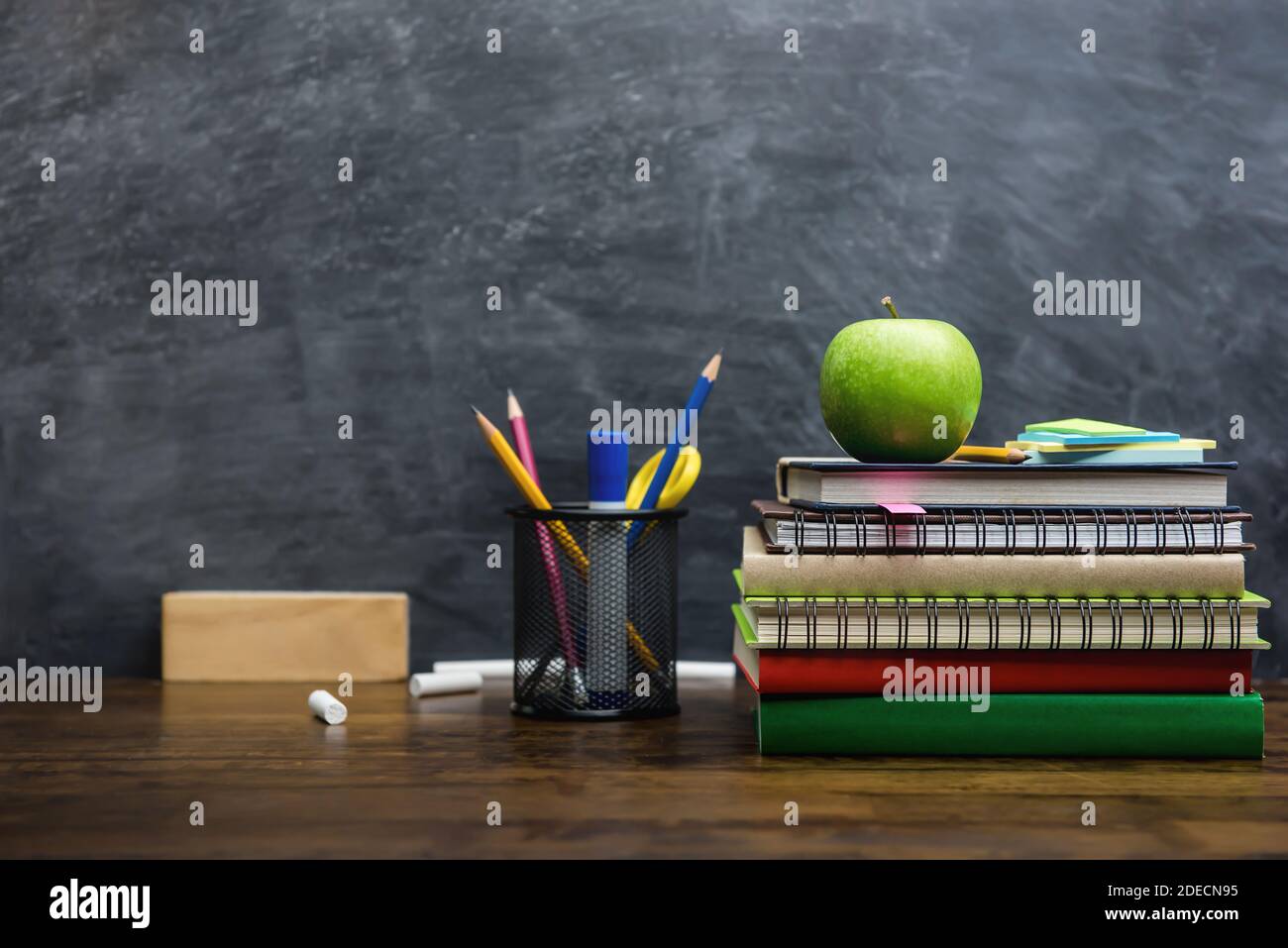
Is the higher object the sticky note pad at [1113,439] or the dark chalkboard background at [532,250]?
the dark chalkboard background at [532,250]

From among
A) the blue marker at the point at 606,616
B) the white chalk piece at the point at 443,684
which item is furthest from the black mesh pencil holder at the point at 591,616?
the white chalk piece at the point at 443,684

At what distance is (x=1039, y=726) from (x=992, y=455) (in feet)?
0.75

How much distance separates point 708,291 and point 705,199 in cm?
9

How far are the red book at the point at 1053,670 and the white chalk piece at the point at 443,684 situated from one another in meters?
0.36

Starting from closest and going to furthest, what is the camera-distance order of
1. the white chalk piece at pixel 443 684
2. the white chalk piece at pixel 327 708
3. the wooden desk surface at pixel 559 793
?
the wooden desk surface at pixel 559 793 → the white chalk piece at pixel 327 708 → the white chalk piece at pixel 443 684

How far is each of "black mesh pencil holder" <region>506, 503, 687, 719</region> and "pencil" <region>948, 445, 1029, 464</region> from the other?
257mm

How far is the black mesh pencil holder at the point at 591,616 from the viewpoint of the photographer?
1067 mm

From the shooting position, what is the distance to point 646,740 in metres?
0.98

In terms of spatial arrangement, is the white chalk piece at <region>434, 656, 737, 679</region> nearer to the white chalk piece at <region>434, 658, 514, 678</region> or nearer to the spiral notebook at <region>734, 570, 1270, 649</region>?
the white chalk piece at <region>434, 658, 514, 678</region>

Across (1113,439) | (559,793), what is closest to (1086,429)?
(1113,439)

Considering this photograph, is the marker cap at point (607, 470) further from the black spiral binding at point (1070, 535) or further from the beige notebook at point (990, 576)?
the black spiral binding at point (1070, 535)

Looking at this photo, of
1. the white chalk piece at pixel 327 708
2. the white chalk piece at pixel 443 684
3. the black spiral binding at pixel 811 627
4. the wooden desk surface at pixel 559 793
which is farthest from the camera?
the white chalk piece at pixel 443 684

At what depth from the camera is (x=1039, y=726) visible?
0.92m
